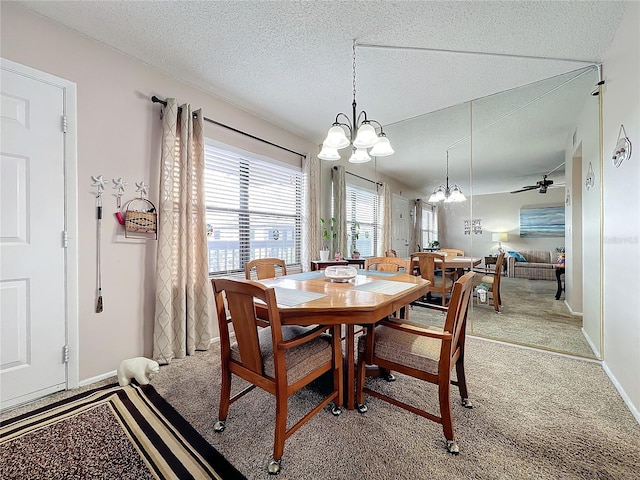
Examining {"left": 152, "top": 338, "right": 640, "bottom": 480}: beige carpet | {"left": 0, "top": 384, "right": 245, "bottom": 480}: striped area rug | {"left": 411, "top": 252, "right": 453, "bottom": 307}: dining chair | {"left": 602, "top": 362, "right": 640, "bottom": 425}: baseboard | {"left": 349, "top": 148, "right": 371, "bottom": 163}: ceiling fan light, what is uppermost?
{"left": 349, "top": 148, "right": 371, "bottom": 163}: ceiling fan light

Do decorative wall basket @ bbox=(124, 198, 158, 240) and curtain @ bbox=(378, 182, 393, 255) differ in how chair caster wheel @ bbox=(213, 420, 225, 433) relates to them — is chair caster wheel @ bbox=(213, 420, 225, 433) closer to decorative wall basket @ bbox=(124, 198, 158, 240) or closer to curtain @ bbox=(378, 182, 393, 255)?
decorative wall basket @ bbox=(124, 198, 158, 240)

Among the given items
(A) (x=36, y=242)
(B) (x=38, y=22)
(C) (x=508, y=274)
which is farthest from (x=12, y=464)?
(C) (x=508, y=274)

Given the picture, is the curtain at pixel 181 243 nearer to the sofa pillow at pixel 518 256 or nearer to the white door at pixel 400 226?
A: the white door at pixel 400 226

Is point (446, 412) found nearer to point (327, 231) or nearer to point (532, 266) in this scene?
point (532, 266)

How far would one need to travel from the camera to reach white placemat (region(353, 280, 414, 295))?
172cm

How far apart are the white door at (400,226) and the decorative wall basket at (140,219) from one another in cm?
324

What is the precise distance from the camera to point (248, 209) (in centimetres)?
329

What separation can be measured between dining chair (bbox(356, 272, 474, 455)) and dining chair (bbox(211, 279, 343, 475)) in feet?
0.70

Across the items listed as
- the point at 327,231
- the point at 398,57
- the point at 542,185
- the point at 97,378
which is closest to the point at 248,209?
the point at 327,231

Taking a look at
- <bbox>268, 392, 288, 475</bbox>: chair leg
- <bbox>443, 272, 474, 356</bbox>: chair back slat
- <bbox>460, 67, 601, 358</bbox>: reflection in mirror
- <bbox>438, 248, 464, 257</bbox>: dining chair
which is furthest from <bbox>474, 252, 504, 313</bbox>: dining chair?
<bbox>268, 392, 288, 475</bbox>: chair leg

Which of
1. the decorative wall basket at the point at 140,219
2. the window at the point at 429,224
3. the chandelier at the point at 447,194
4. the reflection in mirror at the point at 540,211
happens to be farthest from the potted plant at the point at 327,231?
the decorative wall basket at the point at 140,219

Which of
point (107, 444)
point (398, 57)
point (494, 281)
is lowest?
point (107, 444)

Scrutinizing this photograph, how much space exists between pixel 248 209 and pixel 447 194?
259 cm

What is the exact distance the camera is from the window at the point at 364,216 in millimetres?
4508
